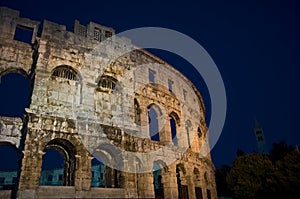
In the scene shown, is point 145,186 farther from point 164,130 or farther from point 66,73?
point 66,73

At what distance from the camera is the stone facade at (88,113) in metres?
11.8

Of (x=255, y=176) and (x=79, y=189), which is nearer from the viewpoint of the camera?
(x=79, y=189)

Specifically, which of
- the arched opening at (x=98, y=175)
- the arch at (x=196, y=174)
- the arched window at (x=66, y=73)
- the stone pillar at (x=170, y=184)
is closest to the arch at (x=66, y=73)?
the arched window at (x=66, y=73)

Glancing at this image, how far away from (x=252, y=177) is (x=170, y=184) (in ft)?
26.7

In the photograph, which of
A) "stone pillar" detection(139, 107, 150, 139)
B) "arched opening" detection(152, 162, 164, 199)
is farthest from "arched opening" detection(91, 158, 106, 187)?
"stone pillar" detection(139, 107, 150, 139)

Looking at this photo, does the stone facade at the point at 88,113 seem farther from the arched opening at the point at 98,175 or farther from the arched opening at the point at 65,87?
the arched opening at the point at 98,175

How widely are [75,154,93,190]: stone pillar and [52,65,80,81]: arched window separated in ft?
15.4

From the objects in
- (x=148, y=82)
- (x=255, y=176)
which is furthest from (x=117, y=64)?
(x=255, y=176)

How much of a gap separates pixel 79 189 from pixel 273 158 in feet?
82.4

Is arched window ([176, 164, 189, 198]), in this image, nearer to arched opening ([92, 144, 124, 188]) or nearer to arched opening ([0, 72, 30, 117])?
arched opening ([92, 144, 124, 188])

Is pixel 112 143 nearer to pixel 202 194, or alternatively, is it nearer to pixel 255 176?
pixel 202 194

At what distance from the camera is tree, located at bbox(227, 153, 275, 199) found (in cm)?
1884

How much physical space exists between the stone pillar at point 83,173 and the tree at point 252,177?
13.2 meters

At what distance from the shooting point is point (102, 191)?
12.2 meters
